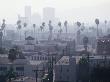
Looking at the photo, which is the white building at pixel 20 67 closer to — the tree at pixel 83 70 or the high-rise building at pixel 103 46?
the tree at pixel 83 70

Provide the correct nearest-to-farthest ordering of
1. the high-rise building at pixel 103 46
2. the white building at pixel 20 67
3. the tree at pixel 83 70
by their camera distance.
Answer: the tree at pixel 83 70 < the white building at pixel 20 67 < the high-rise building at pixel 103 46

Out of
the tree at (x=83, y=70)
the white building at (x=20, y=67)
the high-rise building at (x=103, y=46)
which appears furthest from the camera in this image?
the high-rise building at (x=103, y=46)

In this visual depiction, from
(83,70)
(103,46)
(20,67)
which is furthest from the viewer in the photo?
(103,46)

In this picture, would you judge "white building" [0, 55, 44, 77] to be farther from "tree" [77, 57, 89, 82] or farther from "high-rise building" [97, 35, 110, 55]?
"high-rise building" [97, 35, 110, 55]

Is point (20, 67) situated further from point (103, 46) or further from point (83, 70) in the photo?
point (103, 46)

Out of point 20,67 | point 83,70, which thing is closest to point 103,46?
point 20,67

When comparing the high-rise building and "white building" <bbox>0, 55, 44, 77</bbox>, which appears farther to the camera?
the high-rise building

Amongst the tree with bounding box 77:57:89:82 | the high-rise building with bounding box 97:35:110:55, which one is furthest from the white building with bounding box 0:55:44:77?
the high-rise building with bounding box 97:35:110:55

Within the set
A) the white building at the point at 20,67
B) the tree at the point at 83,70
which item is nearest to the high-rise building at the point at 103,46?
the white building at the point at 20,67

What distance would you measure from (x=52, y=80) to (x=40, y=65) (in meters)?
9.71

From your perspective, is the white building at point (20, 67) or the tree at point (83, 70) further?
the white building at point (20, 67)

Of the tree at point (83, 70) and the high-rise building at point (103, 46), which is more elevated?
the high-rise building at point (103, 46)

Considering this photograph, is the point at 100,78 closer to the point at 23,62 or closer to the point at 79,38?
the point at 23,62

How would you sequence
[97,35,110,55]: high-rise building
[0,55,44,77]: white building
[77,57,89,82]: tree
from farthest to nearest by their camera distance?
[97,35,110,55]: high-rise building < [0,55,44,77]: white building < [77,57,89,82]: tree
